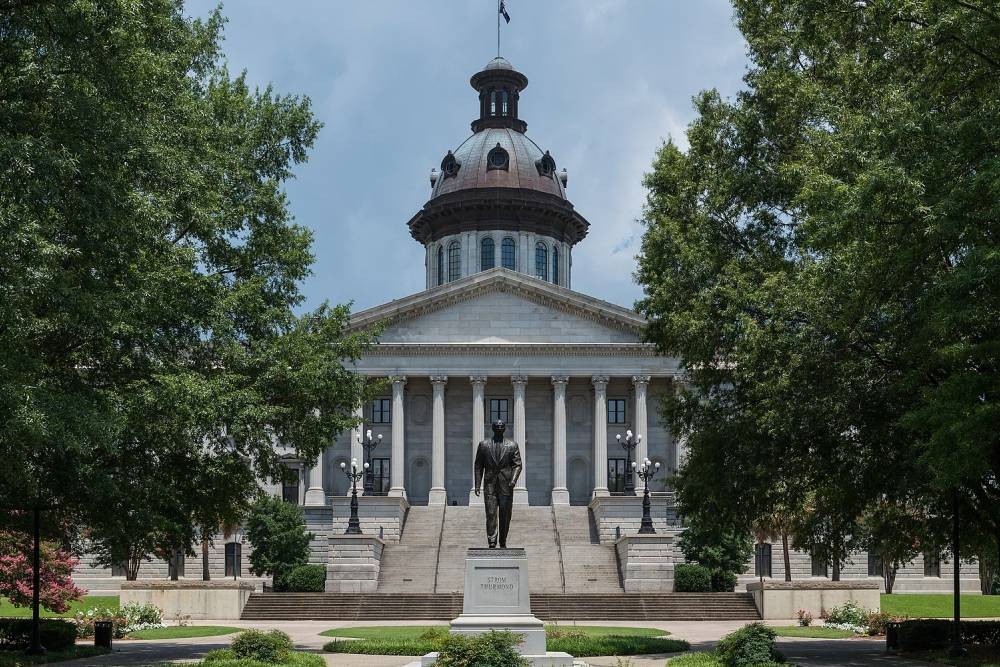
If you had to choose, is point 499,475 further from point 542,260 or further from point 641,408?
point 542,260

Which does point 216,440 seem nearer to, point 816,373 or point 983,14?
point 816,373

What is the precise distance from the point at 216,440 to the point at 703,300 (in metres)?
12.2

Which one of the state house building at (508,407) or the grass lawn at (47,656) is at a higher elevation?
the state house building at (508,407)

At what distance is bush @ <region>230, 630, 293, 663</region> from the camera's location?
2305 cm

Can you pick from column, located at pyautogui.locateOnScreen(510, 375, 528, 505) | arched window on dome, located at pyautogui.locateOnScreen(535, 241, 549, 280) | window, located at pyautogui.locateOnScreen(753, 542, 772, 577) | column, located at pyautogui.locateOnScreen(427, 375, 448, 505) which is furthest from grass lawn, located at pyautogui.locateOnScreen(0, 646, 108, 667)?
arched window on dome, located at pyautogui.locateOnScreen(535, 241, 549, 280)

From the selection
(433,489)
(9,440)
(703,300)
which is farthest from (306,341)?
(433,489)

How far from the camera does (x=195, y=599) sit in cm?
4469

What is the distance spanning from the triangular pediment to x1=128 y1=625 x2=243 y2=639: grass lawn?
1366 inches

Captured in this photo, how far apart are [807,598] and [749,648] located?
23.3 meters

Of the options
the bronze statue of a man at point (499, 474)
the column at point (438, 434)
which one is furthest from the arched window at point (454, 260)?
the bronze statue of a man at point (499, 474)

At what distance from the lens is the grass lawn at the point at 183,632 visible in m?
36.3

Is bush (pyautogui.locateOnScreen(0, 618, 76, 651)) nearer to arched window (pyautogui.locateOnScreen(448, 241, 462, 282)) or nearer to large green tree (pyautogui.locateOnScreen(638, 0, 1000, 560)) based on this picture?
large green tree (pyautogui.locateOnScreen(638, 0, 1000, 560))

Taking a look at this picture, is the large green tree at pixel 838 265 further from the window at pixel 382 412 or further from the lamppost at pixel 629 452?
the window at pixel 382 412

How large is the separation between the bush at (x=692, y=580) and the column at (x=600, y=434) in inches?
689
